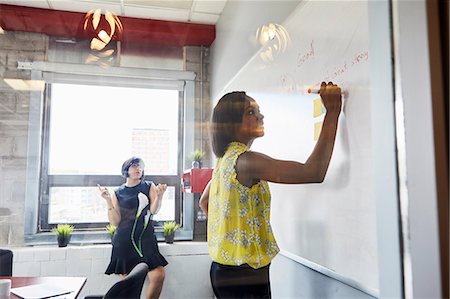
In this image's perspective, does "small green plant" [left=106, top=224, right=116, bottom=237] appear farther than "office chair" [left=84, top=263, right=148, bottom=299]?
Yes

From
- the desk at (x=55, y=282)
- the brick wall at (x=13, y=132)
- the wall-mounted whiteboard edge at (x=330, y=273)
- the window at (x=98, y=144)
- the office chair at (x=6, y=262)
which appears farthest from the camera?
the window at (x=98, y=144)

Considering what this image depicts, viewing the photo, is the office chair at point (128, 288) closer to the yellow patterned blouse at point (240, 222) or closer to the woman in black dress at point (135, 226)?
the yellow patterned blouse at point (240, 222)

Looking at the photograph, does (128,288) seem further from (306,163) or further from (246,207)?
(306,163)

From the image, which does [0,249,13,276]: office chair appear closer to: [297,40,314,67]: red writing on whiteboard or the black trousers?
the black trousers

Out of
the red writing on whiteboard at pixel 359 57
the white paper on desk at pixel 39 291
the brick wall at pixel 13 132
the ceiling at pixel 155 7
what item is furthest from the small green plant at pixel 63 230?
the red writing on whiteboard at pixel 359 57

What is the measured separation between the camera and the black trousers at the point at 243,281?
3.56 feet

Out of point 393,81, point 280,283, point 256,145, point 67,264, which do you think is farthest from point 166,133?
point 393,81

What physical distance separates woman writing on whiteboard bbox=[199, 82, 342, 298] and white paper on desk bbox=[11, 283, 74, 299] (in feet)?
2.35

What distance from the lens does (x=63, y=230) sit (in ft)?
6.79

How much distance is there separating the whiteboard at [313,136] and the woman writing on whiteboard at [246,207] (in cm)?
4

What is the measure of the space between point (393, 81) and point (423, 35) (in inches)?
2.2

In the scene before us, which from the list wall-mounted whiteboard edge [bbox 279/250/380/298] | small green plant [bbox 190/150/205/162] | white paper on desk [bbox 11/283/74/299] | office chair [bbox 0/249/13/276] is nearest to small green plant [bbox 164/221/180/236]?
small green plant [bbox 190/150/205/162]

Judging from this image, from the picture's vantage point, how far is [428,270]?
34cm

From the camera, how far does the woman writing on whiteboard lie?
105 centimetres
